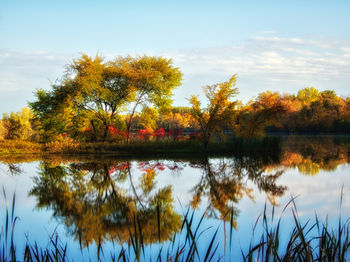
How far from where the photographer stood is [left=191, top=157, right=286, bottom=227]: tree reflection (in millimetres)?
7843

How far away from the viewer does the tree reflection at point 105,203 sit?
6.05m

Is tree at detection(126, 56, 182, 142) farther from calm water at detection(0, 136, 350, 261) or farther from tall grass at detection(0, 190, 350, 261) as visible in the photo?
tall grass at detection(0, 190, 350, 261)

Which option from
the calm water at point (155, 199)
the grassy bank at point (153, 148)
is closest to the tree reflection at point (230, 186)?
the calm water at point (155, 199)

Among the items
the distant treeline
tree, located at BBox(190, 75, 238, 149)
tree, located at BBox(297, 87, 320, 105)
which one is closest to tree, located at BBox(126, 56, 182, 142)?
the distant treeline

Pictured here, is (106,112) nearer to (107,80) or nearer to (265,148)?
(107,80)

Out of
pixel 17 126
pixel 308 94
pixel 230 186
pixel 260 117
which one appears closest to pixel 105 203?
pixel 230 186

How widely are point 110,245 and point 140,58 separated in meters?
25.3

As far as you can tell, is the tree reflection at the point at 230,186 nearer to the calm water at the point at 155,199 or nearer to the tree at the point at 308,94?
the calm water at the point at 155,199

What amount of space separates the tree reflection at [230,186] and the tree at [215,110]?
7998 mm

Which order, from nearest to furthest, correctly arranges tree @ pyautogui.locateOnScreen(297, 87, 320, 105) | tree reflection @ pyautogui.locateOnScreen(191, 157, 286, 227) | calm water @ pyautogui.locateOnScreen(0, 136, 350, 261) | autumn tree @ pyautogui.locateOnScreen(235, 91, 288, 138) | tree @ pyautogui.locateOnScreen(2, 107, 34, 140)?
calm water @ pyautogui.locateOnScreen(0, 136, 350, 261)
tree reflection @ pyautogui.locateOnScreen(191, 157, 286, 227)
autumn tree @ pyautogui.locateOnScreen(235, 91, 288, 138)
tree @ pyautogui.locateOnScreen(2, 107, 34, 140)
tree @ pyautogui.locateOnScreen(297, 87, 320, 105)

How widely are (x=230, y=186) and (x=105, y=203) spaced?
3.99 metres

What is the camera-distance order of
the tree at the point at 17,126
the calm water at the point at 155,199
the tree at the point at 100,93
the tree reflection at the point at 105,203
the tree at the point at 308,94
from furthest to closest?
the tree at the point at 308,94 < the tree at the point at 17,126 < the tree at the point at 100,93 < the tree reflection at the point at 105,203 < the calm water at the point at 155,199

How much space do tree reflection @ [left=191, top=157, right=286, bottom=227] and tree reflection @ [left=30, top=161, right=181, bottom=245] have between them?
945 mm

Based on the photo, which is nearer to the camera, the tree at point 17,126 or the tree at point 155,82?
the tree at point 155,82
